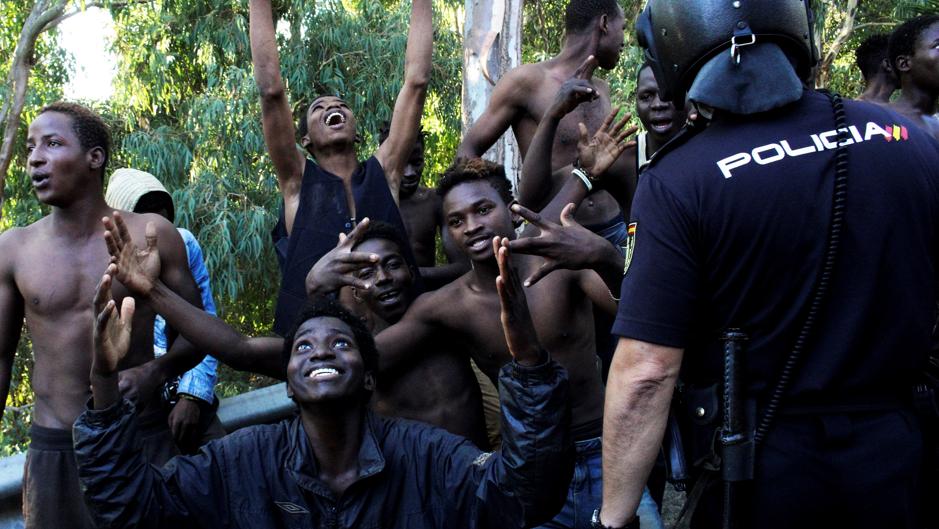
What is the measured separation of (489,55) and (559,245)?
5.29m

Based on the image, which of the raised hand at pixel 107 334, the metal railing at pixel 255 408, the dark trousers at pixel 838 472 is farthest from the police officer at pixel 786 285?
the metal railing at pixel 255 408

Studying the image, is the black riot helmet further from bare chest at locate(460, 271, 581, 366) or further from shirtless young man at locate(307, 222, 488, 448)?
shirtless young man at locate(307, 222, 488, 448)

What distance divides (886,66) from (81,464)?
4.86 metres

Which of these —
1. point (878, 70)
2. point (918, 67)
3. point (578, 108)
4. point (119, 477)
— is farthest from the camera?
point (878, 70)

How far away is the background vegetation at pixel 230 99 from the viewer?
11.6 metres

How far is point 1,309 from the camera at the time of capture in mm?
4285

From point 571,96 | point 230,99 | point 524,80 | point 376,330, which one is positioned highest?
point 230,99

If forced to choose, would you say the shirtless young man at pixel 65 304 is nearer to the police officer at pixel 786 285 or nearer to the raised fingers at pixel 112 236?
the raised fingers at pixel 112 236

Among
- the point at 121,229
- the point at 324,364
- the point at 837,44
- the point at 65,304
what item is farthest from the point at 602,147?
the point at 837,44

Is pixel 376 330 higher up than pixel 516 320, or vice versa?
pixel 516 320

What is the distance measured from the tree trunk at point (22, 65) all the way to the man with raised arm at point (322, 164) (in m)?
9.71

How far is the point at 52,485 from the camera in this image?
4.11 meters

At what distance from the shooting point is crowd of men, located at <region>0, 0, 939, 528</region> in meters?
2.64

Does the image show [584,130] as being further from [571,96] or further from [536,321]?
[536,321]
